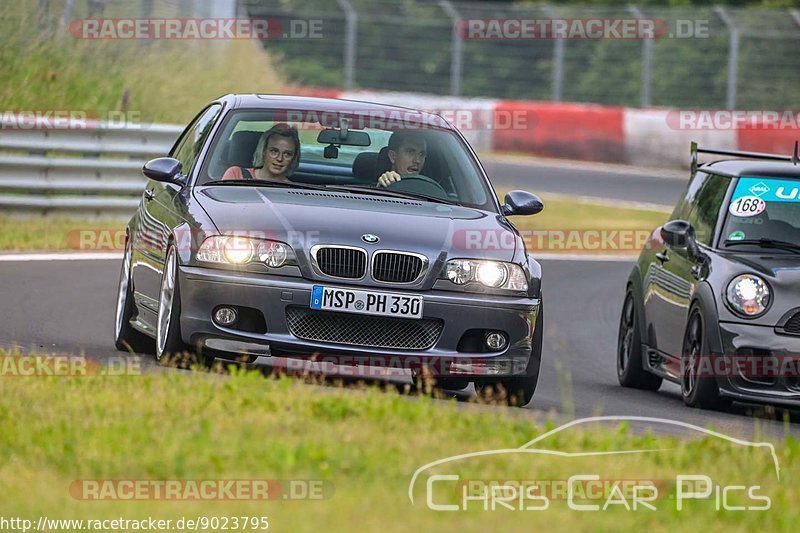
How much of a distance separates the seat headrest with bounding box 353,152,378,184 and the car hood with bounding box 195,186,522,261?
0.37 metres

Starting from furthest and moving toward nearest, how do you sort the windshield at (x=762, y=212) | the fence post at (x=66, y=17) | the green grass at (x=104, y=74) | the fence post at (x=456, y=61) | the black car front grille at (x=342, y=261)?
the fence post at (x=456, y=61)
the fence post at (x=66, y=17)
the green grass at (x=104, y=74)
the windshield at (x=762, y=212)
the black car front grille at (x=342, y=261)

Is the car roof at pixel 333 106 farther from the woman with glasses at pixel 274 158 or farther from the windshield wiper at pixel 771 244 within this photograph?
the windshield wiper at pixel 771 244

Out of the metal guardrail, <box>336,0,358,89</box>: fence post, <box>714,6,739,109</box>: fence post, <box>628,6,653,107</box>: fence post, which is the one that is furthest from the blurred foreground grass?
<box>336,0,358,89</box>: fence post

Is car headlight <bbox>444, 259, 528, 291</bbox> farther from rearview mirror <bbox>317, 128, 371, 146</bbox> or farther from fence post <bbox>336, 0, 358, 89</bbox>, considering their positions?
fence post <bbox>336, 0, 358, 89</bbox>

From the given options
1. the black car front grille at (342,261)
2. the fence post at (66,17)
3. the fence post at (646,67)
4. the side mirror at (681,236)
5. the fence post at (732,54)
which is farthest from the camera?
the fence post at (646,67)

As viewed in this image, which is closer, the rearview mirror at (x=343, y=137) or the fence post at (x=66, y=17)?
the rearview mirror at (x=343, y=137)

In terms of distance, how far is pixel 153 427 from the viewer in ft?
21.5

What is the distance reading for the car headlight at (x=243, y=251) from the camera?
858cm

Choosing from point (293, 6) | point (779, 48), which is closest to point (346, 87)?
point (293, 6)

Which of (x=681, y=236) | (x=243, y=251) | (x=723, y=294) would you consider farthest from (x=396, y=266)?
(x=681, y=236)

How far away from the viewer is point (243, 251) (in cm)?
862

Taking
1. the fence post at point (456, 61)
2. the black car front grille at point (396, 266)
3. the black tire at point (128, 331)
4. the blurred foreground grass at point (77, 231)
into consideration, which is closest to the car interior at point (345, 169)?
the black tire at point (128, 331)

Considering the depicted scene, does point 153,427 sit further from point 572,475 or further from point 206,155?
point 206,155

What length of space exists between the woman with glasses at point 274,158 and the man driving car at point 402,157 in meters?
0.51
